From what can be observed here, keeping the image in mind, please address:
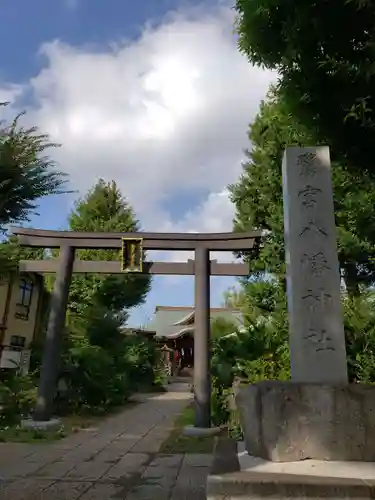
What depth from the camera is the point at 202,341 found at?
975 cm

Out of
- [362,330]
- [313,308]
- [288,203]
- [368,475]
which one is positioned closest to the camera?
[368,475]

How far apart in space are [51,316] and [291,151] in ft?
24.7

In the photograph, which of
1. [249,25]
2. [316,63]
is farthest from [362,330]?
[249,25]

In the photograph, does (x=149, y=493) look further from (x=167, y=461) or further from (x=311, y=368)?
(x=311, y=368)

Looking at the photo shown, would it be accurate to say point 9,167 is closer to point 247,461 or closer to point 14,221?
point 14,221

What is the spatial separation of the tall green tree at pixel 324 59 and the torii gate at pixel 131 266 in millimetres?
4321

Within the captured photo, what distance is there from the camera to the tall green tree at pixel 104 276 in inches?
716

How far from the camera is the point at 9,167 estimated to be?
431 cm

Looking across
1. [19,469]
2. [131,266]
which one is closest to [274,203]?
[131,266]

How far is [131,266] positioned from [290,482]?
7997mm

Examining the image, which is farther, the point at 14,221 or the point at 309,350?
the point at 14,221

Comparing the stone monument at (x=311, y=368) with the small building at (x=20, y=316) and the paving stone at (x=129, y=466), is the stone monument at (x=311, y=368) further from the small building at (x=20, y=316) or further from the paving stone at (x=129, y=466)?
the small building at (x=20, y=316)

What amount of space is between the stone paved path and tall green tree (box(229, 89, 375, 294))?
605 cm

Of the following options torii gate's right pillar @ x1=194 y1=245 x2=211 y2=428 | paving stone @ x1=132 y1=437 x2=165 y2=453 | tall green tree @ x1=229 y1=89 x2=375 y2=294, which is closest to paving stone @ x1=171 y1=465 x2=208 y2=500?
paving stone @ x1=132 y1=437 x2=165 y2=453
